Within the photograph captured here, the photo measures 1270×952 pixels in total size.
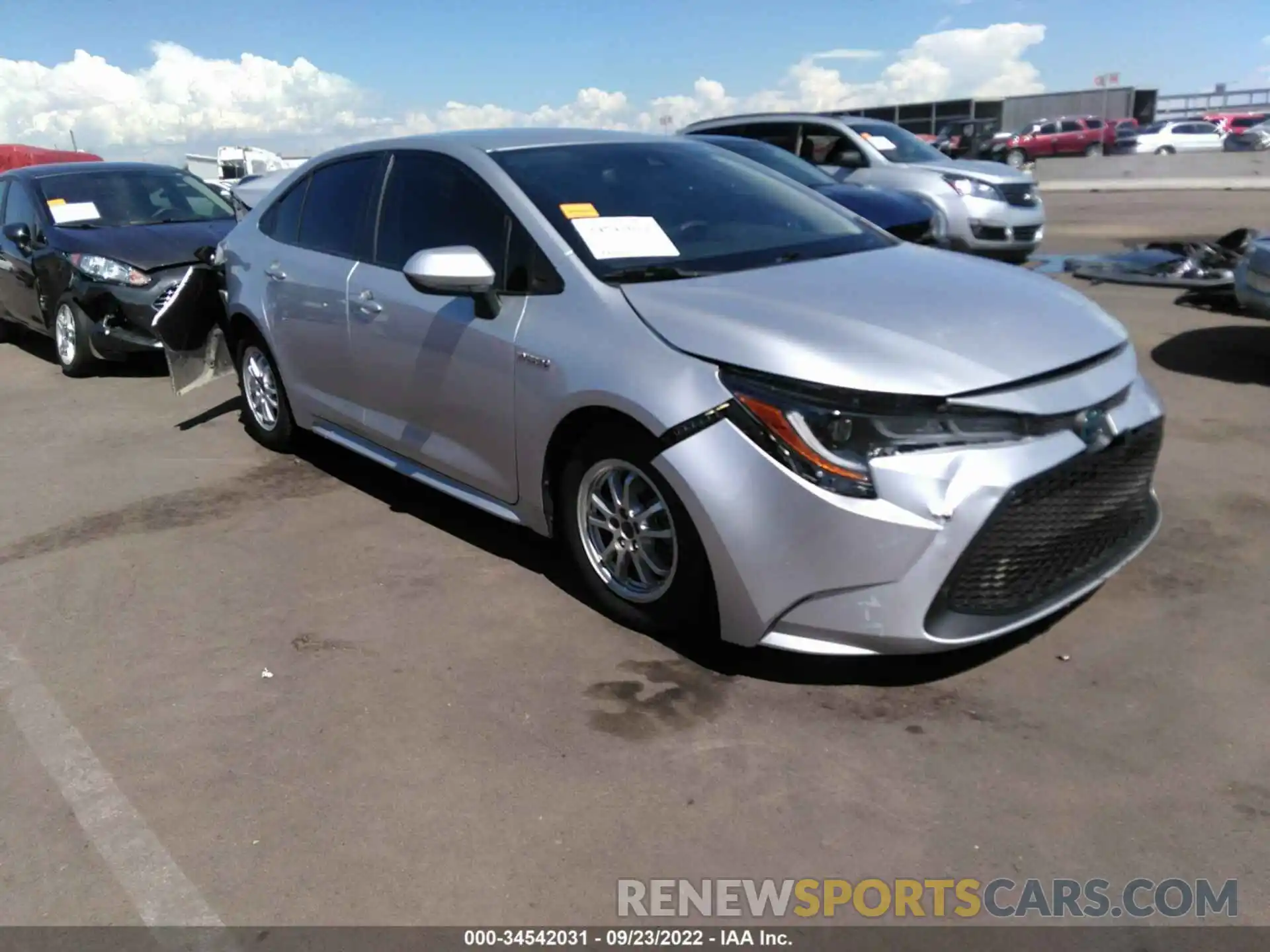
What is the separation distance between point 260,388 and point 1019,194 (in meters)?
8.55

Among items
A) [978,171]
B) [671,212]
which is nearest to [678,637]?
[671,212]

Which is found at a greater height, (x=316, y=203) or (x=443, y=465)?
(x=316, y=203)

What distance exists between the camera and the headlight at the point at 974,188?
11.1 meters

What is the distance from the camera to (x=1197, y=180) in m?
23.7

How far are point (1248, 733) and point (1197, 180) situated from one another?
2447cm

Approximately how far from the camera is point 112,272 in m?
8.11

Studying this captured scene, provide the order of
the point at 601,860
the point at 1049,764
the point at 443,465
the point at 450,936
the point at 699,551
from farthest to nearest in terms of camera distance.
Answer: the point at 443,465
the point at 699,551
the point at 1049,764
the point at 601,860
the point at 450,936

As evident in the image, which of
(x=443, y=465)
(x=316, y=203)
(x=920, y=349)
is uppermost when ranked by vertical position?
(x=316, y=203)

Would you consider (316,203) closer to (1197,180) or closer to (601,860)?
(601,860)

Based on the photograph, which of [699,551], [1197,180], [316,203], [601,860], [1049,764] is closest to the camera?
[601,860]

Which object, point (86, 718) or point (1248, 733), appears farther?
point (86, 718)

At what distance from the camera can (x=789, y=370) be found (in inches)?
121

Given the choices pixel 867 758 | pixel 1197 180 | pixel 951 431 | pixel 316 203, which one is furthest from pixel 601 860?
pixel 1197 180

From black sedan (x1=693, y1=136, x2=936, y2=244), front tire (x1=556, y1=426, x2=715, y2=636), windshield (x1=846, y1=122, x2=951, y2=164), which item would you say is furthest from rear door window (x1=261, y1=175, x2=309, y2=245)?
windshield (x1=846, y1=122, x2=951, y2=164)
